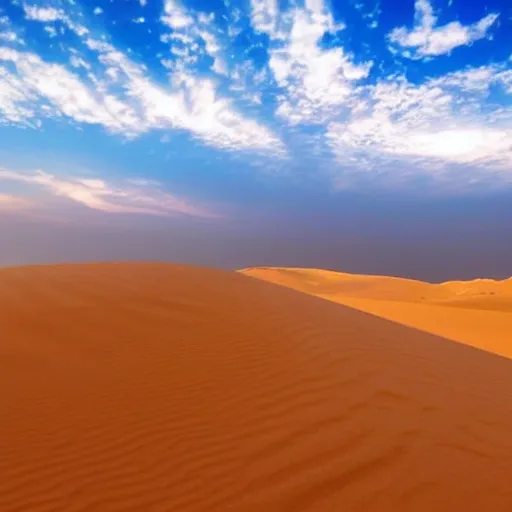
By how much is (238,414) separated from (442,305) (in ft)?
61.1

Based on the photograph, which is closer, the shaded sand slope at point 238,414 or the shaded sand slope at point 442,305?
the shaded sand slope at point 238,414

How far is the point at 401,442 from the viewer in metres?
3.57

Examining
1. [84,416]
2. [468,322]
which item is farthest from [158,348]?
[468,322]

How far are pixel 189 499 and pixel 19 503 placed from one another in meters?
1.13

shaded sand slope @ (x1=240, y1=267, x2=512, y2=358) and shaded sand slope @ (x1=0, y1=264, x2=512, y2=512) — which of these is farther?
shaded sand slope @ (x1=240, y1=267, x2=512, y2=358)

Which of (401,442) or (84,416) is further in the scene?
(84,416)

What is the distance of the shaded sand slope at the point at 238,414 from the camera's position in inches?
118

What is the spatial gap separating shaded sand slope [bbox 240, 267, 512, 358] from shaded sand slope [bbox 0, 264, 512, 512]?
22.1ft

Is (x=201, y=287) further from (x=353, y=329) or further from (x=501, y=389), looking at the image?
(x=501, y=389)

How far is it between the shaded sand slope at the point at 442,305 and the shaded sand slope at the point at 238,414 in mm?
6726

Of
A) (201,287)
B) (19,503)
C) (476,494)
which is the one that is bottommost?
(19,503)

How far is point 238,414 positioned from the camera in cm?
404

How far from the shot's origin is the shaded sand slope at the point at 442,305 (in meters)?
14.0

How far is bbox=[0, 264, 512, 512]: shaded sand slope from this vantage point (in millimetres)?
3000
